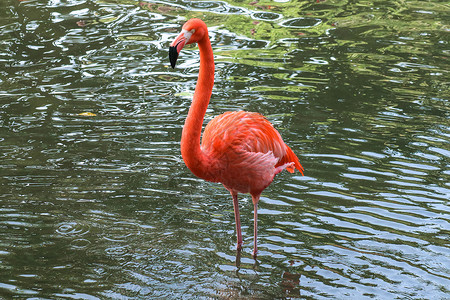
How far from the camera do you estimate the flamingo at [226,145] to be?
4.16 m

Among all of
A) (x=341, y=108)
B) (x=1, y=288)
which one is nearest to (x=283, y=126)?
(x=341, y=108)

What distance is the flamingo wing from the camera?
4523mm

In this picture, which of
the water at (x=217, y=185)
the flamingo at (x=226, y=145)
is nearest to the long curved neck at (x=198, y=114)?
the flamingo at (x=226, y=145)

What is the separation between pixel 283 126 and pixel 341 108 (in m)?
0.99

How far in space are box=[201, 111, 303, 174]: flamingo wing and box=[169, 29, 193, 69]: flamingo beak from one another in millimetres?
954

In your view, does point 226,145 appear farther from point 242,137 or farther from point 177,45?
point 177,45

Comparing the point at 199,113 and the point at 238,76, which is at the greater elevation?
the point at 199,113

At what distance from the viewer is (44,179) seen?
6039 millimetres

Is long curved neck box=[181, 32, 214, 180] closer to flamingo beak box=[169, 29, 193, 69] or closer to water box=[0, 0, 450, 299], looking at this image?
flamingo beak box=[169, 29, 193, 69]

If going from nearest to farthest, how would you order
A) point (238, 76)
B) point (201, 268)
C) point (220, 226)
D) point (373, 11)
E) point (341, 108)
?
point (201, 268) < point (220, 226) < point (341, 108) < point (238, 76) < point (373, 11)

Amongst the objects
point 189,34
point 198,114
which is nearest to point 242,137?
point 198,114

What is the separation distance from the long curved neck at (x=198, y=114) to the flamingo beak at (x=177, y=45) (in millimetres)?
253

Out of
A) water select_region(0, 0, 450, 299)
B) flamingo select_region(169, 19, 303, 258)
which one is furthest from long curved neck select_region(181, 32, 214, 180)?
water select_region(0, 0, 450, 299)

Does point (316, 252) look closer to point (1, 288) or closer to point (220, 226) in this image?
point (220, 226)
